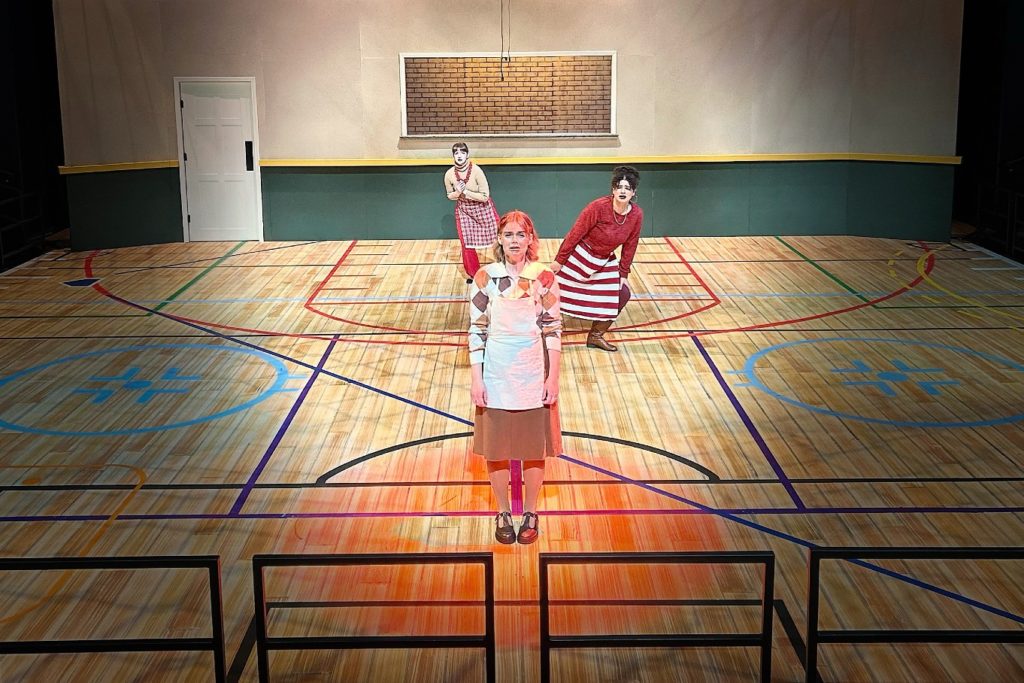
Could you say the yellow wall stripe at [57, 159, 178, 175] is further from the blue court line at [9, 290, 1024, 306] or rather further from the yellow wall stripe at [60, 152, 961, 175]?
the blue court line at [9, 290, 1024, 306]

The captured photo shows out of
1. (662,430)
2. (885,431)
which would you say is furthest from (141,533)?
(885,431)

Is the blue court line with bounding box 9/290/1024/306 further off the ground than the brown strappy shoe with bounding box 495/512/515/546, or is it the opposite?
the blue court line with bounding box 9/290/1024/306

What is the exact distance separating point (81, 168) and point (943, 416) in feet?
29.4

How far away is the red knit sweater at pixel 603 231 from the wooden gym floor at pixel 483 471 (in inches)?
30.1

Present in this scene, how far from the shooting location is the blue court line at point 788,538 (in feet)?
14.9

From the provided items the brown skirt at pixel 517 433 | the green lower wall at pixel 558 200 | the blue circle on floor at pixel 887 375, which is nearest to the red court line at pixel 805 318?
the blue circle on floor at pixel 887 375

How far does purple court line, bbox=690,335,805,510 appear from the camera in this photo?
5715 mm

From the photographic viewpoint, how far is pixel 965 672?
13.4ft

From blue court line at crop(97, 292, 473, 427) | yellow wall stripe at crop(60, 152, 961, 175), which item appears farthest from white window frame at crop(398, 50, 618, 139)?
blue court line at crop(97, 292, 473, 427)

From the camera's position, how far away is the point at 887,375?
7.60 meters

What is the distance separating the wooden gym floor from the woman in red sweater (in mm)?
362

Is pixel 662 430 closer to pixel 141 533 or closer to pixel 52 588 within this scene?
pixel 141 533

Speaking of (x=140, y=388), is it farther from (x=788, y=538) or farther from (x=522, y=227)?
(x=788, y=538)

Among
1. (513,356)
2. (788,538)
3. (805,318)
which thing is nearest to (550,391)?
(513,356)
